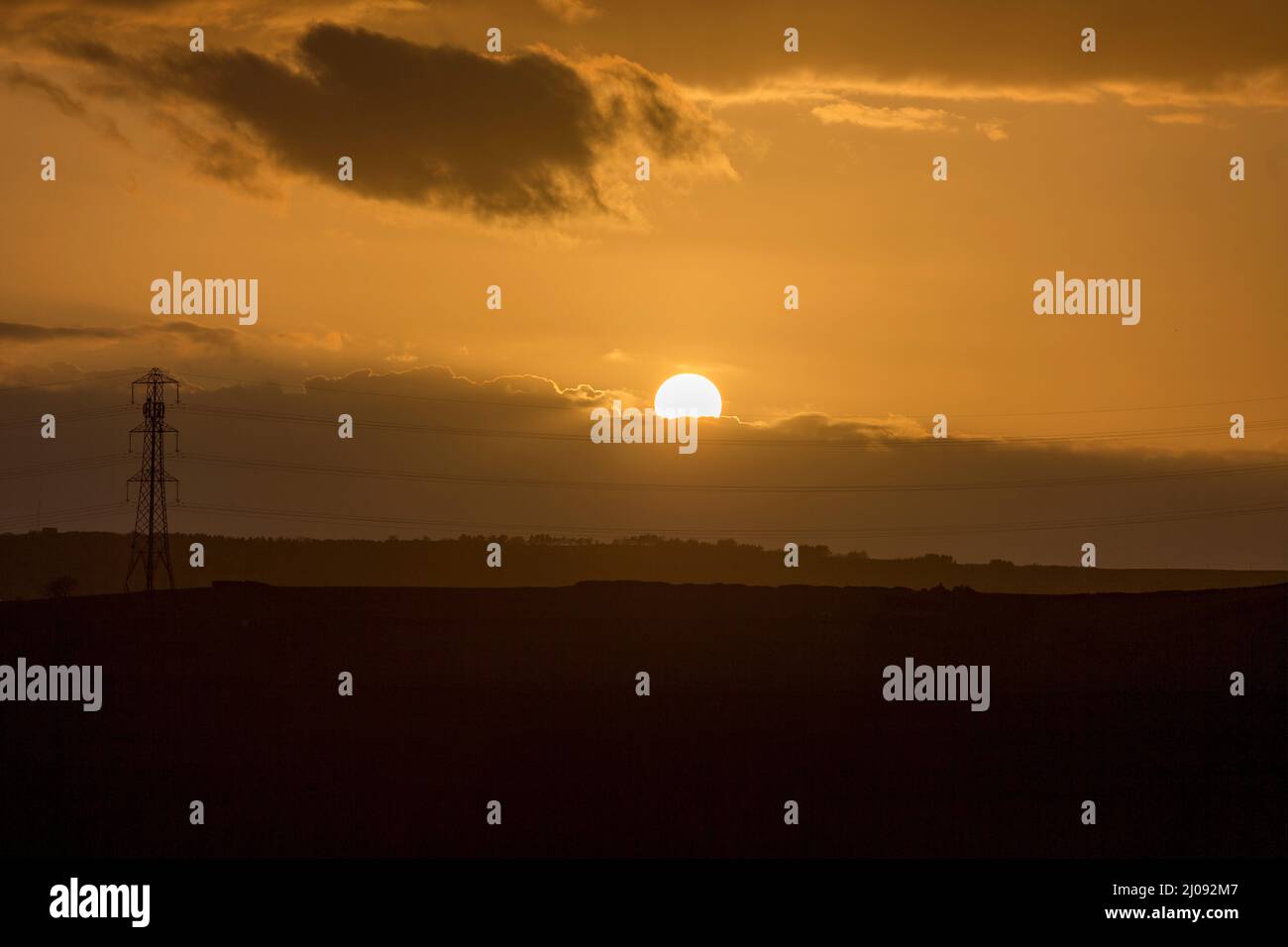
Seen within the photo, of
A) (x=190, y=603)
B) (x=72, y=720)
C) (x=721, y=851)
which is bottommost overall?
(x=721, y=851)

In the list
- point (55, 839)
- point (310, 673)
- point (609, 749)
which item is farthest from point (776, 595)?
point (55, 839)

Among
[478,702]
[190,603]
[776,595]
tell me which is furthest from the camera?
[776,595]

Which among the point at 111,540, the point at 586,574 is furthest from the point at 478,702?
the point at 111,540

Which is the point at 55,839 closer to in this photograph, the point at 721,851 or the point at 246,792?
the point at 246,792

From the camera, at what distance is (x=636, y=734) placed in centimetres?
5038

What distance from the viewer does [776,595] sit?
309 feet

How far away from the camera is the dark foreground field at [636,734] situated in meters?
38.3

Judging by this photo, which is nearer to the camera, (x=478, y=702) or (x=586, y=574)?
(x=478, y=702)

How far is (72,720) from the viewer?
53.0 m

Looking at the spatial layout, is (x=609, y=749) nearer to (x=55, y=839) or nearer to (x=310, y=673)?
(x=55, y=839)

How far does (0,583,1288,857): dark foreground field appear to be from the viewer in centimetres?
3831

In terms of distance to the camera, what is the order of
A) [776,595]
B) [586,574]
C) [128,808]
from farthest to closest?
[586,574] < [776,595] < [128,808]
